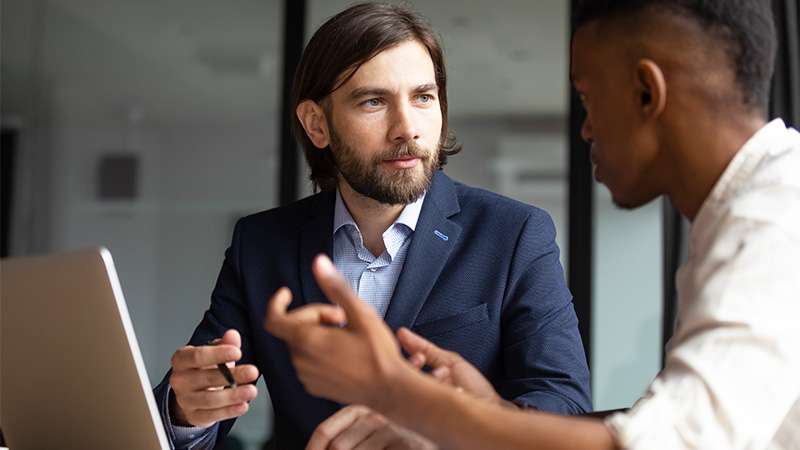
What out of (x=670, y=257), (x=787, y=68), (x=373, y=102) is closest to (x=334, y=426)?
(x=373, y=102)

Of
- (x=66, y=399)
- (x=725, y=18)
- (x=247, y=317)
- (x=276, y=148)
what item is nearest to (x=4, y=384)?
(x=66, y=399)

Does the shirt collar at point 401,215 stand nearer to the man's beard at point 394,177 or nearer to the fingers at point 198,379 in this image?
the man's beard at point 394,177

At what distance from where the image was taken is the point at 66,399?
150 centimetres

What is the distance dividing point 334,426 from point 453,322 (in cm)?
58

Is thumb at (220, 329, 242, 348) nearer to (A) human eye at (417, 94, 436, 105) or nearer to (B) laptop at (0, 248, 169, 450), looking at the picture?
(B) laptop at (0, 248, 169, 450)

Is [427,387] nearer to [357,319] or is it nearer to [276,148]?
[357,319]

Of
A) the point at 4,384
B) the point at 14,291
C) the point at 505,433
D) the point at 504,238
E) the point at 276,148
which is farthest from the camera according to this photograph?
the point at 276,148

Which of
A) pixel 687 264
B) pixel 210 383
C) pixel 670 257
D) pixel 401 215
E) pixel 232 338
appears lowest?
pixel 670 257

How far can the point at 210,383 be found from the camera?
1.56 meters

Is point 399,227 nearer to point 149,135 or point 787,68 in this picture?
point 787,68

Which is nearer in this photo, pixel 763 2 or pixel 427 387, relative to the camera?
pixel 427 387

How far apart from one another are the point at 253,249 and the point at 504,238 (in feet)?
1.78

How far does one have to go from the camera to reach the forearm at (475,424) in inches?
35.4

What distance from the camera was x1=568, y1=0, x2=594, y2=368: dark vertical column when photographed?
461cm
